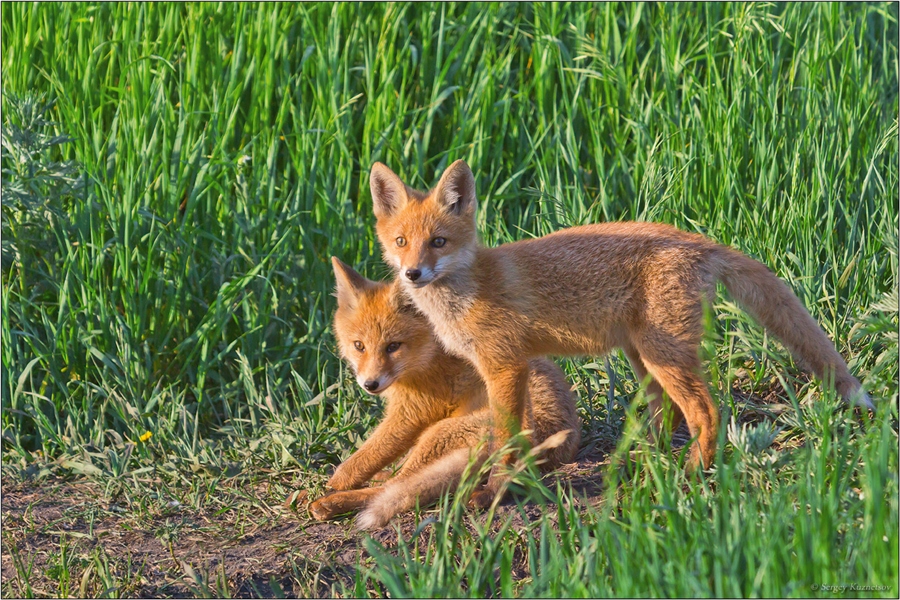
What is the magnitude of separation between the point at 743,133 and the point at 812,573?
130 inches

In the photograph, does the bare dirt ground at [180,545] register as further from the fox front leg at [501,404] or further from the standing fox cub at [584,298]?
the standing fox cub at [584,298]

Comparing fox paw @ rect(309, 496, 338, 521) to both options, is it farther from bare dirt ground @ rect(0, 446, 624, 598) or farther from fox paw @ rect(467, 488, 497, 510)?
fox paw @ rect(467, 488, 497, 510)

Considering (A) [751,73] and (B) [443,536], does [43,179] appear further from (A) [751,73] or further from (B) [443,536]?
A: (A) [751,73]

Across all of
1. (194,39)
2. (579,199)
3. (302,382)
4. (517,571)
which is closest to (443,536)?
(517,571)

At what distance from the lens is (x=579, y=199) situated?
209 inches

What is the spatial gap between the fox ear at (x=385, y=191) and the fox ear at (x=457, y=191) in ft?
0.67

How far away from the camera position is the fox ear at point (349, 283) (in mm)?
4445

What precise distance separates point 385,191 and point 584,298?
115 cm

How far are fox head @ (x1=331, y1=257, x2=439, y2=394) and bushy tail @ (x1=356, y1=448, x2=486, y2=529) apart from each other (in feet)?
1.49

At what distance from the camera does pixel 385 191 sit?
4.47 meters

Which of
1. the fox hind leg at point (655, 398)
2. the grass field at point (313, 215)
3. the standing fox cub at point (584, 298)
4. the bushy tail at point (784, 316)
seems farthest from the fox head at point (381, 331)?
the bushy tail at point (784, 316)

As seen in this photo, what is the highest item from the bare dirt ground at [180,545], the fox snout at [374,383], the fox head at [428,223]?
the fox head at [428,223]

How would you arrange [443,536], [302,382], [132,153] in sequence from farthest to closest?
1. [132,153]
2. [302,382]
3. [443,536]

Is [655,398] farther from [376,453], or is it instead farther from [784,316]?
[376,453]
